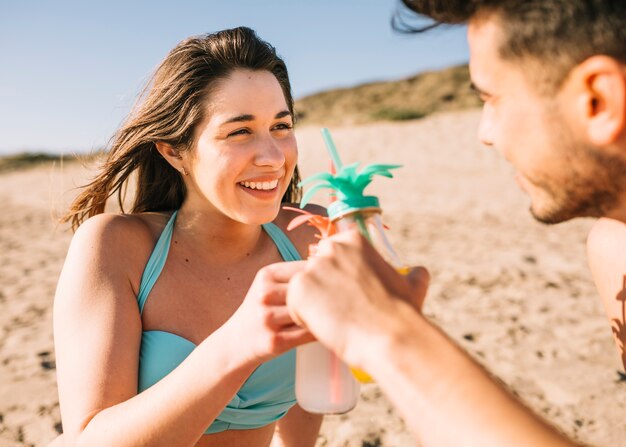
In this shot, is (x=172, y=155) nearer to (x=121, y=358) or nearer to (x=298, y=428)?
(x=121, y=358)

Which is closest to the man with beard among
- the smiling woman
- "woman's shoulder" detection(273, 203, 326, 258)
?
the smiling woman

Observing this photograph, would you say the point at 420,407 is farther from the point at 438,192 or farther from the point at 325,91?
the point at 325,91

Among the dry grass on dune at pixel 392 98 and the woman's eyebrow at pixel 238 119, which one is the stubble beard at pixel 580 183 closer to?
the woman's eyebrow at pixel 238 119

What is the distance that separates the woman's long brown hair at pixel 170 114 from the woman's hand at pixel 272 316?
46.8 inches

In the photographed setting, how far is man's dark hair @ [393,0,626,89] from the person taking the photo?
1.40m

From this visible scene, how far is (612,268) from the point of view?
81.0 inches

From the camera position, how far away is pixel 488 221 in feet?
29.3

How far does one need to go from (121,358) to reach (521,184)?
4.72 feet

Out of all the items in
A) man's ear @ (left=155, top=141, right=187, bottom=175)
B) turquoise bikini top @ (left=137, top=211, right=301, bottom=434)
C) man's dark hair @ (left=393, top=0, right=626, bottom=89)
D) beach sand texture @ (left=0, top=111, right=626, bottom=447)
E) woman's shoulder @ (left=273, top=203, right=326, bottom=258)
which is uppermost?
man's dark hair @ (left=393, top=0, right=626, bottom=89)

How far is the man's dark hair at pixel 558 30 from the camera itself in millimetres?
1396

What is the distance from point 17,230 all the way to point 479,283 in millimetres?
7935

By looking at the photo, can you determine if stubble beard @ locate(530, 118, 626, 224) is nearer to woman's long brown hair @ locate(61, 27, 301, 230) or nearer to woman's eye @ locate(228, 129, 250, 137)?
woman's eye @ locate(228, 129, 250, 137)

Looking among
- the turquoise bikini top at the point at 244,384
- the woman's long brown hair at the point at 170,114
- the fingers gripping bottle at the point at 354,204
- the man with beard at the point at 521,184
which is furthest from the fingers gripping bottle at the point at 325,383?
the woman's long brown hair at the point at 170,114

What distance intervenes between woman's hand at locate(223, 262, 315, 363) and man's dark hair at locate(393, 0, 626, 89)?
2.78 feet
